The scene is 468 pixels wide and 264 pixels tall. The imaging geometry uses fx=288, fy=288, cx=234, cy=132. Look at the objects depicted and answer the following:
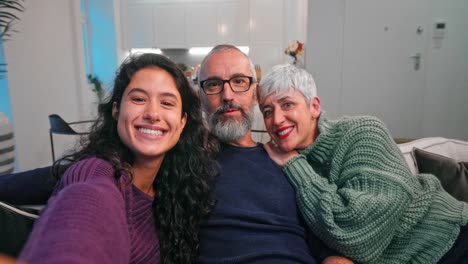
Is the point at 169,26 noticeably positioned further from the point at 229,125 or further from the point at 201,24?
the point at 229,125

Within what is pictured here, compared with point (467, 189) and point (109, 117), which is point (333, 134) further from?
point (109, 117)

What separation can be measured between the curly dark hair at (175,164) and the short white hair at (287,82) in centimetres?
32

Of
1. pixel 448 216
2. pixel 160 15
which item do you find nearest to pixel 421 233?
pixel 448 216

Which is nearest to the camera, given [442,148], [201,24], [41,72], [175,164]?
[175,164]

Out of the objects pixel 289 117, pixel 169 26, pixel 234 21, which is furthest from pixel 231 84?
pixel 169 26

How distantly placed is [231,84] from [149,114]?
532 millimetres

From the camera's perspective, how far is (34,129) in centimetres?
341

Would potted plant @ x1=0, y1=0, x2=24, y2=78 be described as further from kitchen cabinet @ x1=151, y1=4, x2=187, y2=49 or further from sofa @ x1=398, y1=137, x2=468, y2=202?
kitchen cabinet @ x1=151, y1=4, x2=187, y2=49

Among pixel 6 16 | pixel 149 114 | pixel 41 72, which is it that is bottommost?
pixel 149 114

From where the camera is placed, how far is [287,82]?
1205 millimetres

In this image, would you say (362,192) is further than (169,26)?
→ No

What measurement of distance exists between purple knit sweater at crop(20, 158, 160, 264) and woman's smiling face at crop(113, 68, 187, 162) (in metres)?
0.12

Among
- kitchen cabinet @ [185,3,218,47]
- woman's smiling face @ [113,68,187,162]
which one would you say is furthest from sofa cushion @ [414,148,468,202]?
kitchen cabinet @ [185,3,218,47]

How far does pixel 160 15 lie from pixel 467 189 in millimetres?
6405
